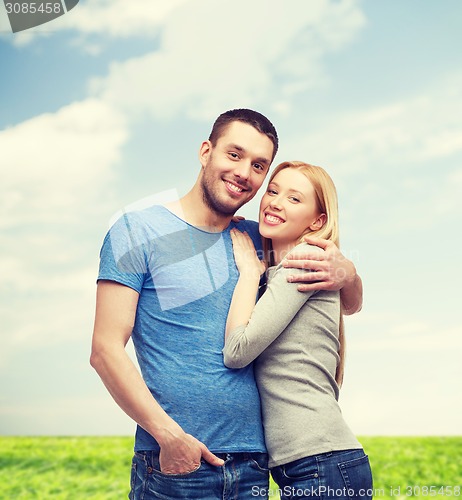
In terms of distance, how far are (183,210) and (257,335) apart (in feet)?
2.01

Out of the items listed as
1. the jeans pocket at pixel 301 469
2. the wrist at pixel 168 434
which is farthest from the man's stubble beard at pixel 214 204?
the jeans pocket at pixel 301 469

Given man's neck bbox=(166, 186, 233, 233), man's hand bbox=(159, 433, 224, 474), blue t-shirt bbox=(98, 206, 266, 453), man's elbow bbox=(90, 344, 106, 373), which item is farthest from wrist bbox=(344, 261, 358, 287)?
man's elbow bbox=(90, 344, 106, 373)

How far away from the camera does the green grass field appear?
5086 mm

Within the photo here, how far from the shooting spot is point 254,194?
7.91 ft

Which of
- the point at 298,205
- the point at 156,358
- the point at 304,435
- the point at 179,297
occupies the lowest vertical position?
the point at 304,435

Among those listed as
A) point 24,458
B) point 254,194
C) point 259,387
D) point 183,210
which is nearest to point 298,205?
point 254,194

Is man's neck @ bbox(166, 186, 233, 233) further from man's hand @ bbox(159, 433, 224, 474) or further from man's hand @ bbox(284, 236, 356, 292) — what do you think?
man's hand @ bbox(159, 433, 224, 474)

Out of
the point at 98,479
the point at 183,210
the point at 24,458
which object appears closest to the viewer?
the point at 183,210

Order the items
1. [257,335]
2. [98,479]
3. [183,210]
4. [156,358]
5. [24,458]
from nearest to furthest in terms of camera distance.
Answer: [257,335] → [156,358] → [183,210] → [98,479] → [24,458]

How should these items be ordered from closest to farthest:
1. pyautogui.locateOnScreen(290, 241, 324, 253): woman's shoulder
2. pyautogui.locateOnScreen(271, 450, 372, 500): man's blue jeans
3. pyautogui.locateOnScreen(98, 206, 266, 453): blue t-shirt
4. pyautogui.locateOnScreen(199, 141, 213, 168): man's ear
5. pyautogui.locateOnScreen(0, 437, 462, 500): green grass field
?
pyautogui.locateOnScreen(271, 450, 372, 500): man's blue jeans < pyautogui.locateOnScreen(98, 206, 266, 453): blue t-shirt < pyautogui.locateOnScreen(290, 241, 324, 253): woman's shoulder < pyautogui.locateOnScreen(199, 141, 213, 168): man's ear < pyautogui.locateOnScreen(0, 437, 462, 500): green grass field

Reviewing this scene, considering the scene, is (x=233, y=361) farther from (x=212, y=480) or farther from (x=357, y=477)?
(x=357, y=477)

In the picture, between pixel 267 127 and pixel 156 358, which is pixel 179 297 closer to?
pixel 156 358

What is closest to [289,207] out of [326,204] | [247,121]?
[326,204]

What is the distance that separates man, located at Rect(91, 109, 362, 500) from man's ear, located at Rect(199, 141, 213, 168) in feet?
0.63
